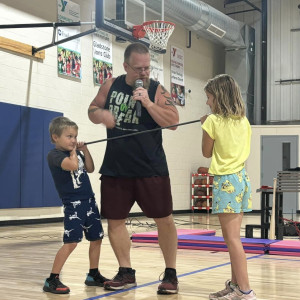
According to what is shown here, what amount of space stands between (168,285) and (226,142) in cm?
96

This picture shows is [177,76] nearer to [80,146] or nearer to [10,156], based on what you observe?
Answer: [10,156]

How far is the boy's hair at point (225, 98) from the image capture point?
3303 millimetres

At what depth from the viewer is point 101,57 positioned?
11727 millimetres

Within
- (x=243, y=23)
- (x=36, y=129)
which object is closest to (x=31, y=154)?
(x=36, y=129)

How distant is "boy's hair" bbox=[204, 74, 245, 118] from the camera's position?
3.30m

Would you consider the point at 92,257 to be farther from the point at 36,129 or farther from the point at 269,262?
the point at 36,129

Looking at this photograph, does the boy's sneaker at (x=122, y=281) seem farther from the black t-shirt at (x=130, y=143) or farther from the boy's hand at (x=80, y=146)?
the boy's hand at (x=80, y=146)

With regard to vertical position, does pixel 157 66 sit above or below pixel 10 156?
above

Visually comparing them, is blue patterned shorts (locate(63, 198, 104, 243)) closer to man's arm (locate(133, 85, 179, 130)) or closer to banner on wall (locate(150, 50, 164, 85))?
man's arm (locate(133, 85, 179, 130))

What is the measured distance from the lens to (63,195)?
368 centimetres

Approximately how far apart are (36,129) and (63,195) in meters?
6.48

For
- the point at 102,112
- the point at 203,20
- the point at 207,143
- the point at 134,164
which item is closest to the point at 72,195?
the point at 134,164

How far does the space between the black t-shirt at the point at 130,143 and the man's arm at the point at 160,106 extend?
0.05 m

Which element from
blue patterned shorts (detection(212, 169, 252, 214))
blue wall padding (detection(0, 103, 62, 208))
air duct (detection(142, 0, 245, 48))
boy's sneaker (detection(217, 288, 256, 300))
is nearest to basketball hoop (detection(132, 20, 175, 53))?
→ air duct (detection(142, 0, 245, 48))
